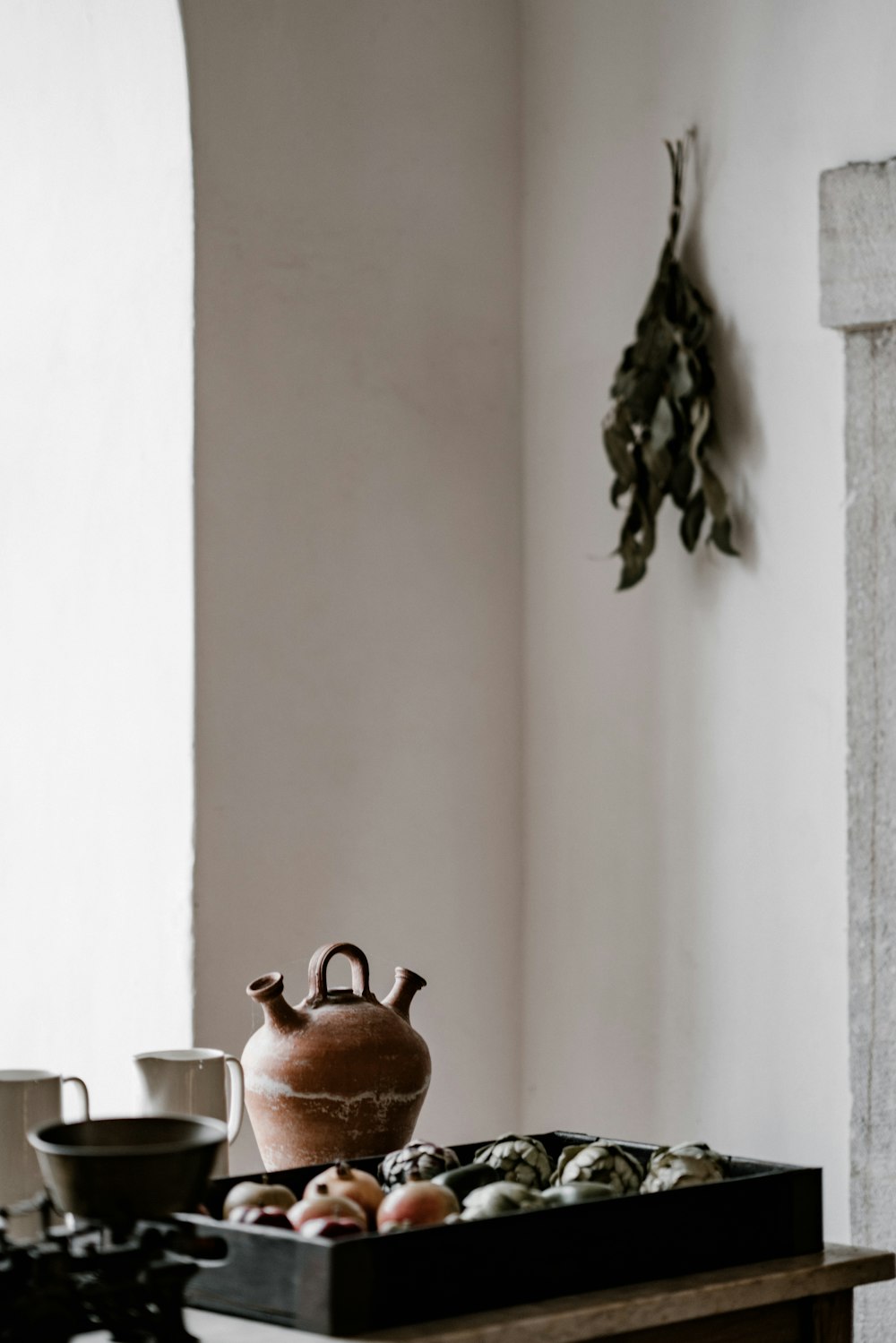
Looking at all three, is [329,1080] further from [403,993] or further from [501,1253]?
[501,1253]

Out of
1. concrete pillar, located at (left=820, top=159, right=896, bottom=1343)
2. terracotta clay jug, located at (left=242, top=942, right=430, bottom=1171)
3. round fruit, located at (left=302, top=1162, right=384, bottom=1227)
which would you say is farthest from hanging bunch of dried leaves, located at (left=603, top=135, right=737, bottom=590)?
round fruit, located at (left=302, top=1162, right=384, bottom=1227)

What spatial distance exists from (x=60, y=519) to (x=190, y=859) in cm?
66

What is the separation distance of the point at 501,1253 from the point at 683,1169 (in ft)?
0.88

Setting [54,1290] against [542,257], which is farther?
[542,257]

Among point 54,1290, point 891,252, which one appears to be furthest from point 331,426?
point 54,1290

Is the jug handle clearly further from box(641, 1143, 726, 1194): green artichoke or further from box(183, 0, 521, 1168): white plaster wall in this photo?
box(183, 0, 521, 1168): white plaster wall

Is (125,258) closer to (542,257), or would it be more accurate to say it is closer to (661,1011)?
(542,257)

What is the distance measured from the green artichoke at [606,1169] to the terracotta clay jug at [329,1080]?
0.36 meters

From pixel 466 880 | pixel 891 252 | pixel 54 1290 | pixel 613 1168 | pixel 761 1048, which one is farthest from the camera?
pixel 466 880

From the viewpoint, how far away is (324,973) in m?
2.12

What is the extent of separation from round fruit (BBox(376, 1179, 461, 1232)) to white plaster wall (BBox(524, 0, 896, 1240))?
136 centimetres

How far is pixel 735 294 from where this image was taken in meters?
2.97

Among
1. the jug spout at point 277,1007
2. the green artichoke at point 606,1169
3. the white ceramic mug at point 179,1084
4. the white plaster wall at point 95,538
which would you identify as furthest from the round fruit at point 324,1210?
the white plaster wall at point 95,538

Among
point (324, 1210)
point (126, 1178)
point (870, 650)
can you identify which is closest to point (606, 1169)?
point (324, 1210)
